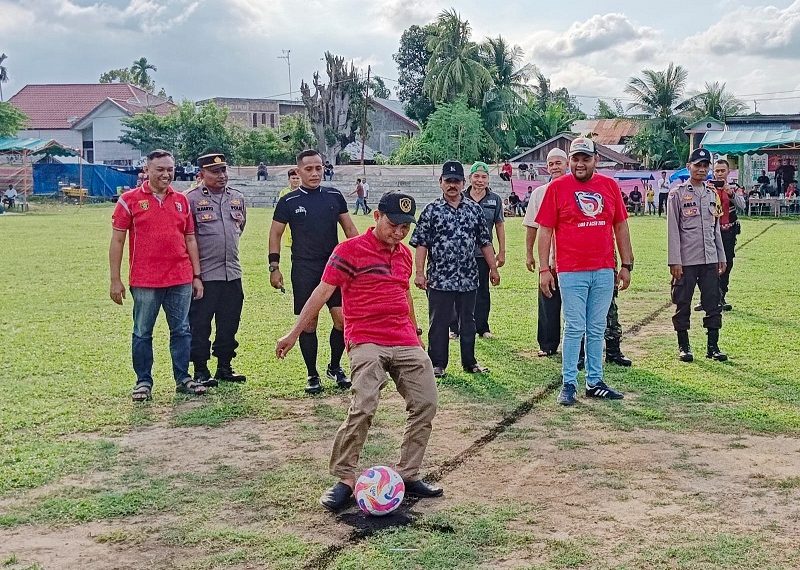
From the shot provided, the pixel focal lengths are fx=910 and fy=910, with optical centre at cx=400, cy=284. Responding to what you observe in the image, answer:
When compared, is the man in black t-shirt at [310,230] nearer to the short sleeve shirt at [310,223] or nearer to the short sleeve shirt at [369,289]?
the short sleeve shirt at [310,223]

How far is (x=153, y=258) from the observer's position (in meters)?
7.80

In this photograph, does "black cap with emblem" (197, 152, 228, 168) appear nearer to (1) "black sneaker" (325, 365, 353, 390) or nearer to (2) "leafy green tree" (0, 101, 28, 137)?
(1) "black sneaker" (325, 365, 353, 390)

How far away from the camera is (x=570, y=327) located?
7.63m

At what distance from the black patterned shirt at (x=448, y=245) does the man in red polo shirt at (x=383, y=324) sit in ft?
9.61

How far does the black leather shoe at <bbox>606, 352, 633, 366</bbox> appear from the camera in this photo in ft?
29.6

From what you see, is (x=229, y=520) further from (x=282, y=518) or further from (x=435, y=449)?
(x=435, y=449)

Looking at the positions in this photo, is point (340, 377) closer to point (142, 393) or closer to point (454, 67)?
point (142, 393)

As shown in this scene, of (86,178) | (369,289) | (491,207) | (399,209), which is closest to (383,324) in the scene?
(369,289)

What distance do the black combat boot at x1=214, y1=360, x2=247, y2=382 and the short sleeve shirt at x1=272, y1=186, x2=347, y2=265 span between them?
1.31 meters

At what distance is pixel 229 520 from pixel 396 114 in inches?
2951

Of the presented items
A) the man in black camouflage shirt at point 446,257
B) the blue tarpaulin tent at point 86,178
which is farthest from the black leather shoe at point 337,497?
the blue tarpaulin tent at point 86,178

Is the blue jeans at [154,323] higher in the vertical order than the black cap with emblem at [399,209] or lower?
lower

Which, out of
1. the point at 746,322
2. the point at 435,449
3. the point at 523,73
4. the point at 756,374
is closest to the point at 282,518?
the point at 435,449

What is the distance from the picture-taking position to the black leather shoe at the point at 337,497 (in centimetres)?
514
